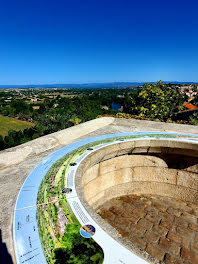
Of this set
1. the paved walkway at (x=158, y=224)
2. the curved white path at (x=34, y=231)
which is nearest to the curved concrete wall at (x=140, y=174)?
the paved walkway at (x=158, y=224)

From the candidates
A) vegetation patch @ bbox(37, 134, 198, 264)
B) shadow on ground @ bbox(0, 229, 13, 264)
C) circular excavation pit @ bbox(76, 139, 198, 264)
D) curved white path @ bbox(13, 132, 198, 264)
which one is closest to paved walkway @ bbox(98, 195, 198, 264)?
circular excavation pit @ bbox(76, 139, 198, 264)

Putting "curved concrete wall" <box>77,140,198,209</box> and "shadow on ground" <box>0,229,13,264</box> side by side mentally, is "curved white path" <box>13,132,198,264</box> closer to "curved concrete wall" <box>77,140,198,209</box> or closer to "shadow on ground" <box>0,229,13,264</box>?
"shadow on ground" <box>0,229,13,264</box>

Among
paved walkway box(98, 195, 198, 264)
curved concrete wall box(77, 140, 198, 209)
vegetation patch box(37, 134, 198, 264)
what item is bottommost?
paved walkway box(98, 195, 198, 264)

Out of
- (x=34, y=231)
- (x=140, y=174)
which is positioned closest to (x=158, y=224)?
(x=140, y=174)

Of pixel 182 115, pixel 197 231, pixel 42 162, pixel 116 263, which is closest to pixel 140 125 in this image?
pixel 197 231

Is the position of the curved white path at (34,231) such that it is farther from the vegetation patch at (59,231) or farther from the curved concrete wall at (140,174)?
the curved concrete wall at (140,174)

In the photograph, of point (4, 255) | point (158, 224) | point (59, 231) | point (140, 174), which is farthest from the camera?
point (140, 174)

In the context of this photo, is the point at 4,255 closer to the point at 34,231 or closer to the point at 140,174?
the point at 34,231
